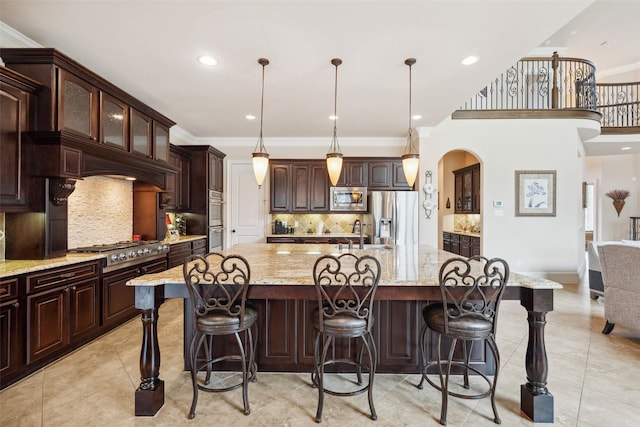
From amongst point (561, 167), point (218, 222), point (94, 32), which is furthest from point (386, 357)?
point (561, 167)

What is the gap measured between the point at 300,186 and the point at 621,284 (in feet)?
14.9

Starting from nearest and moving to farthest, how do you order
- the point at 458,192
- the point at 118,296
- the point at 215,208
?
1. the point at 118,296
2. the point at 215,208
3. the point at 458,192

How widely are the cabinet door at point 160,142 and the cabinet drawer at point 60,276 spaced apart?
68.8 inches

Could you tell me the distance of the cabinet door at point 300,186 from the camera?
19.4 feet

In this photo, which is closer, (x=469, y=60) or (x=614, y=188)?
(x=469, y=60)

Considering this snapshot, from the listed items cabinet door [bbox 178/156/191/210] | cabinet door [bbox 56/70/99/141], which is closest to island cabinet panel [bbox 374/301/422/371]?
cabinet door [bbox 56/70/99/141]

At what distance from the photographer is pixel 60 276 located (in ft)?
8.63

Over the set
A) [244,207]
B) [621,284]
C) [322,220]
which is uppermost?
[244,207]

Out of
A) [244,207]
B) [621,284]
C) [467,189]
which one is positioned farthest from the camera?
[467,189]

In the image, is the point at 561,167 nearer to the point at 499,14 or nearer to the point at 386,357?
the point at 499,14

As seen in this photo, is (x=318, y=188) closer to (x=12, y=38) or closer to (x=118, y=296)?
(x=118, y=296)

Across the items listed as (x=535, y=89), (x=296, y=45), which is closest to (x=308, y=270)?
(x=296, y=45)

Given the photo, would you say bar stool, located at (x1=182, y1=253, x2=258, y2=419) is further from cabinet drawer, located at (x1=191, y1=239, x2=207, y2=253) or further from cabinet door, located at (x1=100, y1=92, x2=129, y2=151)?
cabinet drawer, located at (x1=191, y1=239, x2=207, y2=253)

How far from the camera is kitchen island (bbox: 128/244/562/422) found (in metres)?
1.98
